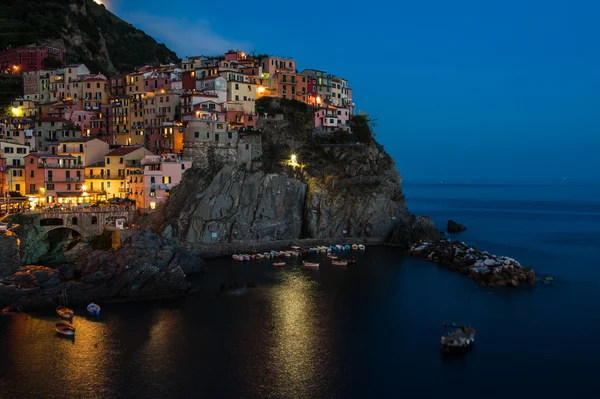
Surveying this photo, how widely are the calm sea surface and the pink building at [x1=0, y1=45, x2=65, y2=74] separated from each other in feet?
166

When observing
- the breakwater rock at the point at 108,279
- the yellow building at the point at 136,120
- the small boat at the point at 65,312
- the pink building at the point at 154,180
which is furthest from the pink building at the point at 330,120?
the small boat at the point at 65,312

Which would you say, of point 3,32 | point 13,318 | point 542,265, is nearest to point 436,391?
point 13,318

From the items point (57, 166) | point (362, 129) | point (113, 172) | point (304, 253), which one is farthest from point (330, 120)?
point (57, 166)

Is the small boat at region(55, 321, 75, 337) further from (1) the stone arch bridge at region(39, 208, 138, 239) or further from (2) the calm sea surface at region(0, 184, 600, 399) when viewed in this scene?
(1) the stone arch bridge at region(39, 208, 138, 239)

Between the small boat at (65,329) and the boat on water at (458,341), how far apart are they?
66.9 feet

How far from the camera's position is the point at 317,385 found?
80.9 ft

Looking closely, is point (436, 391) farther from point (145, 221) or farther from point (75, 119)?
point (75, 119)

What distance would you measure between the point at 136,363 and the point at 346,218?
3465 cm

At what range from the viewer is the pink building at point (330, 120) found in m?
67.0

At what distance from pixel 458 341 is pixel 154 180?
34.4 meters

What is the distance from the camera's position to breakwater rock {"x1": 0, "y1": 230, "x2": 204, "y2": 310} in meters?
35.2

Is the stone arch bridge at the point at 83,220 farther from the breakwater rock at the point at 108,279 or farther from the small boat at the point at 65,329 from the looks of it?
the small boat at the point at 65,329

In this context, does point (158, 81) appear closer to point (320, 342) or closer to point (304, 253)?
point (304, 253)

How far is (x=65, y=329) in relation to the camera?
30.4 meters
